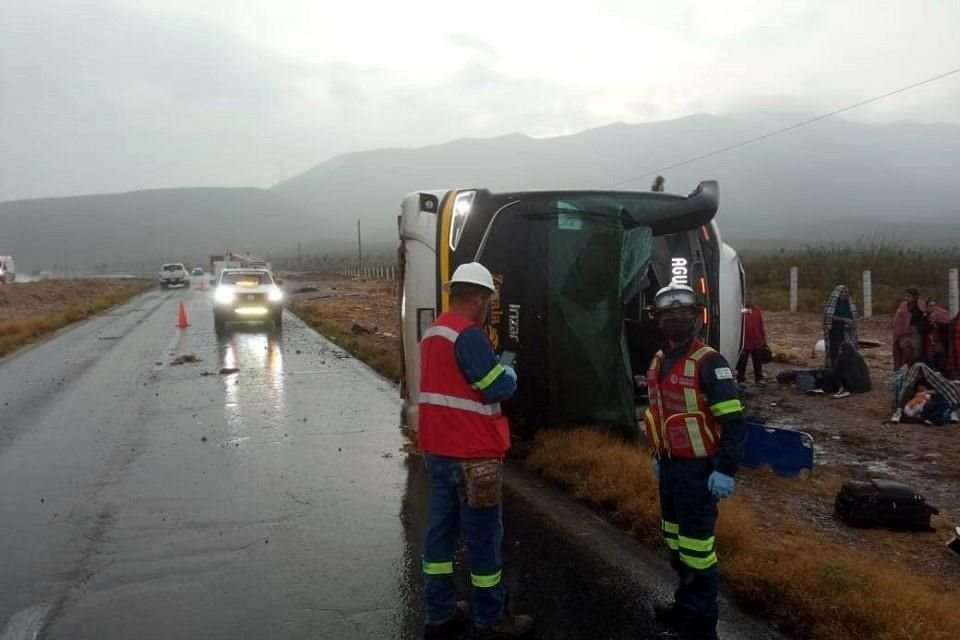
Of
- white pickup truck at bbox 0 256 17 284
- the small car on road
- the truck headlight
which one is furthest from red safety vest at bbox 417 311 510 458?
white pickup truck at bbox 0 256 17 284

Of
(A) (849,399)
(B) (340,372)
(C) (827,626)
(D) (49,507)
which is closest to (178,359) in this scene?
(B) (340,372)

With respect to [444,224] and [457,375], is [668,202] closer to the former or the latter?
[444,224]

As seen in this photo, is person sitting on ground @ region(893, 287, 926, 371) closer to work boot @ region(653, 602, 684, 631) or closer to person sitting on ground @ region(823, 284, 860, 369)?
person sitting on ground @ region(823, 284, 860, 369)

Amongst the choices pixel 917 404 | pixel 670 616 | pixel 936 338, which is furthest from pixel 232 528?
pixel 936 338

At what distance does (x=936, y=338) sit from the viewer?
10.6 metres

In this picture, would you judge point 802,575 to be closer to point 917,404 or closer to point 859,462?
point 859,462

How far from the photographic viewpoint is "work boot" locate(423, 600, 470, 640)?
3.74 metres

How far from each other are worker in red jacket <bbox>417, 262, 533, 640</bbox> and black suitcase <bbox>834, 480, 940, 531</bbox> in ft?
9.70

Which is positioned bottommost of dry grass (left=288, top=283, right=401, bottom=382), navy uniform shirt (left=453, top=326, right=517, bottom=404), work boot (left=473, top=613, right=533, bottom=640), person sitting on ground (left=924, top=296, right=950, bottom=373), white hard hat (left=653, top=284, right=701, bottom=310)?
work boot (left=473, top=613, right=533, bottom=640)

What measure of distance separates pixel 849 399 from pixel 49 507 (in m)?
9.72

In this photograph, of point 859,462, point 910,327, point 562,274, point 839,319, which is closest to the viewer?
point 562,274

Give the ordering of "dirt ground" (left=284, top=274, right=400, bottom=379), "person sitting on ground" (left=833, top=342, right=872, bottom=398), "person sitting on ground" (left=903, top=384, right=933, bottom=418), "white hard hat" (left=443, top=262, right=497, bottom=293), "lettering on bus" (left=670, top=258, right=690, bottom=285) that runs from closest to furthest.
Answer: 1. "white hard hat" (left=443, top=262, right=497, bottom=293)
2. "lettering on bus" (left=670, top=258, right=690, bottom=285)
3. "person sitting on ground" (left=903, top=384, right=933, bottom=418)
4. "person sitting on ground" (left=833, top=342, right=872, bottom=398)
5. "dirt ground" (left=284, top=274, right=400, bottom=379)

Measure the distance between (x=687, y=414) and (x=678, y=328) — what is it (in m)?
0.45

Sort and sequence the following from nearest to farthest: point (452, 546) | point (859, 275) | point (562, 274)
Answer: point (452, 546) < point (562, 274) < point (859, 275)
